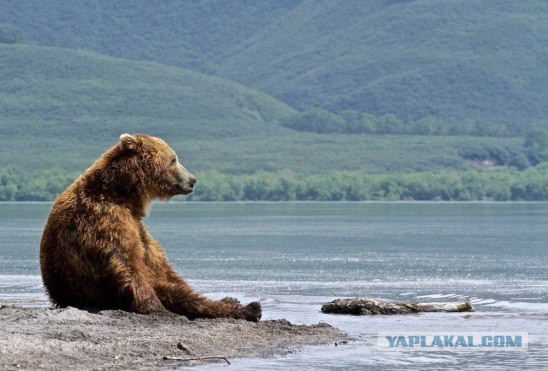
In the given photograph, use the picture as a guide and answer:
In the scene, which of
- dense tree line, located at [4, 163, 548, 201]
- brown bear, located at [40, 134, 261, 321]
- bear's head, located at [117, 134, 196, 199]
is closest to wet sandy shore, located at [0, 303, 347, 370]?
brown bear, located at [40, 134, 261, 321]

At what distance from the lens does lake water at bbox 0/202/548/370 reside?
1534 cm

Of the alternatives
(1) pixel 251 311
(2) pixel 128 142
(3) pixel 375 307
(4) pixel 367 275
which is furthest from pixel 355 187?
(2) pixel 128 142

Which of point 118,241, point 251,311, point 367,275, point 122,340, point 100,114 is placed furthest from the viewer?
point 100,114

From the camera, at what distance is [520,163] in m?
160

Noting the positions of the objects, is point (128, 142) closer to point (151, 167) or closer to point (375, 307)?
point (151, 167)

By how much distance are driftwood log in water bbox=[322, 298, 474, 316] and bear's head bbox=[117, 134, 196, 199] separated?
15.0 ft

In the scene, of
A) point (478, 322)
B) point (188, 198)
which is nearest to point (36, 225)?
point (478, 322)

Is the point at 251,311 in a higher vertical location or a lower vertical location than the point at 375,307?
higher

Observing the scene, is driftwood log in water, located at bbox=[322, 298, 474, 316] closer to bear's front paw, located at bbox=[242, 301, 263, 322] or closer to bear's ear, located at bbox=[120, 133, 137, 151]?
bear's front paw, located at bbox=[242, 301, 263, 322]

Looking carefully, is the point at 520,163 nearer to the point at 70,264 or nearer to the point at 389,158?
the point at 389,158

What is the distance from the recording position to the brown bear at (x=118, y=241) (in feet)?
47.7

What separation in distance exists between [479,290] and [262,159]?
5012 inches

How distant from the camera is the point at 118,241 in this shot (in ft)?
47.5

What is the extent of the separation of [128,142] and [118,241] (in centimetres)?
93
